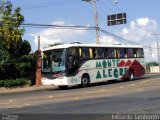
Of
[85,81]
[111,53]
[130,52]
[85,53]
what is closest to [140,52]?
[130,52]

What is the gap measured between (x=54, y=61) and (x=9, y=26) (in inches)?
232

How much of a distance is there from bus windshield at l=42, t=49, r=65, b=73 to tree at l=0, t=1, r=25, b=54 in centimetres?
392

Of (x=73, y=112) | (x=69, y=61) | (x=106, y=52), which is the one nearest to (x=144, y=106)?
(x=73, y=112)

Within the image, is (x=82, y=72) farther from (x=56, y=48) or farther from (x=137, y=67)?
(x=137, y=67)

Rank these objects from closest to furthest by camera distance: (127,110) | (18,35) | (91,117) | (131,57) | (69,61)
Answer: (91,117)
(127,110)
(69,61)
(18,35)
(131,57)

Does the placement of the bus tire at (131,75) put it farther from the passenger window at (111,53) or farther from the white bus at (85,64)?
the passenger window at (111,53)

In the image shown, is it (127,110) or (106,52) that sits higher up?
(106,52)

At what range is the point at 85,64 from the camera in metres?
32.0

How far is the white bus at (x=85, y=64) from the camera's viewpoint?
1205 inches

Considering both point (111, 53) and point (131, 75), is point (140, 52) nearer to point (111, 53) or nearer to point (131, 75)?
point (131, 75)

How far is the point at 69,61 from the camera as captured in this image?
100 feet

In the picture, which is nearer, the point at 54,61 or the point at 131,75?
the point at 54,61

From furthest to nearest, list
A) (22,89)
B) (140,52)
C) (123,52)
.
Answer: (140,52), (123,52), (22,89)

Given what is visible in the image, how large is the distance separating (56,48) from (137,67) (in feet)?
33.2
